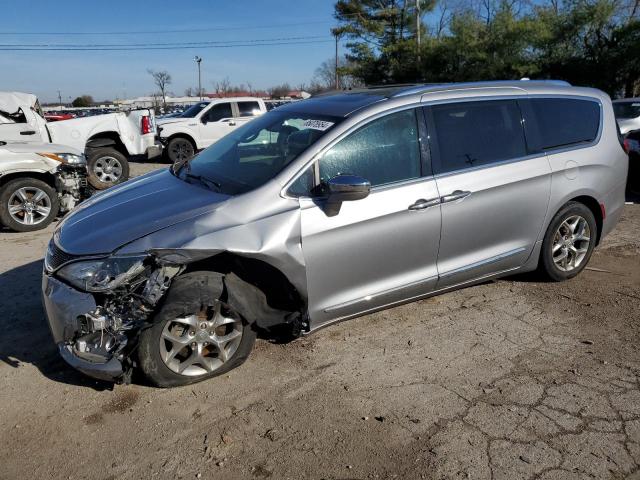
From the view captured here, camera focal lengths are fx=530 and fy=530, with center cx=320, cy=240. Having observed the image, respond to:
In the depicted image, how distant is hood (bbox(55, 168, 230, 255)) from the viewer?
3170 millimetres

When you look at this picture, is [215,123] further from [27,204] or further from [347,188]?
[347,188]

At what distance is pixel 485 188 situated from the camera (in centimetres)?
396

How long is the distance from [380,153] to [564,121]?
195 centimetres

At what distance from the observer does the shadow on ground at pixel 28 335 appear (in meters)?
3.50

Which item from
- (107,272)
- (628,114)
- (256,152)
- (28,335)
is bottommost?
(28,335)

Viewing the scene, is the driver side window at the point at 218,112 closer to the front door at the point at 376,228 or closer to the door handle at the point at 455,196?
the front door at the point at 376,228

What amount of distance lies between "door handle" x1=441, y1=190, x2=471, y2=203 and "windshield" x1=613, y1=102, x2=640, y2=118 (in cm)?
1015

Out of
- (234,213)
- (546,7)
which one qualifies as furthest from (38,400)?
(546,7)

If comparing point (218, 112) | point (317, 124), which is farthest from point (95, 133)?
point (317, 124)

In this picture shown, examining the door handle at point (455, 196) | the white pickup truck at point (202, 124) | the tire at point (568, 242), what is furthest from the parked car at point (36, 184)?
the white pickup truck at point (202, 124)

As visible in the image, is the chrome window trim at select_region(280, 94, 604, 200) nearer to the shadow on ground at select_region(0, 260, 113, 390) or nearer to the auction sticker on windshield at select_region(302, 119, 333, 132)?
the auction sticker on windshield at select_region(302, 119, 333, 132)

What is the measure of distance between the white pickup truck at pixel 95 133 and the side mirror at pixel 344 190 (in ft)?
25.8

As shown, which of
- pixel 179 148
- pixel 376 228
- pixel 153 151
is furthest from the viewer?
pixel 179 148

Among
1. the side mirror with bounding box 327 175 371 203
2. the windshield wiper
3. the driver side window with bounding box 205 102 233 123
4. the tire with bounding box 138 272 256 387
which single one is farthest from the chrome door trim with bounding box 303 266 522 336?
the driver side window with bounding box 205 102 233 123
